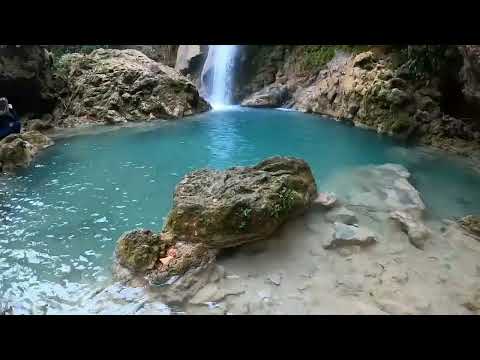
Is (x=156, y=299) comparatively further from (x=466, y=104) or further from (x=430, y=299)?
(x=466, y=104)

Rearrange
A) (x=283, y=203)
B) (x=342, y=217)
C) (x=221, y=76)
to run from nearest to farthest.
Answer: (x=283, y=203)
(x=342, y=217)
(x=221, y=76)

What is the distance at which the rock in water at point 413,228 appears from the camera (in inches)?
261

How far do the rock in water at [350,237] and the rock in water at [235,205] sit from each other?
0.83 m

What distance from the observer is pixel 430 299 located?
5121mm

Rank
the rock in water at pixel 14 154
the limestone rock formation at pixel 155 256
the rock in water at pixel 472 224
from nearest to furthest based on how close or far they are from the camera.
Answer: the limestone rock formation at pixel 155 256, the rock in water at pixel 472 224, the rock in water at pixel 14 154

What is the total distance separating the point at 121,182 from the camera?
427 inches

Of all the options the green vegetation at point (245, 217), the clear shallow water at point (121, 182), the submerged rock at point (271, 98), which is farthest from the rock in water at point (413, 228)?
the submerged rock at point (271, 98)

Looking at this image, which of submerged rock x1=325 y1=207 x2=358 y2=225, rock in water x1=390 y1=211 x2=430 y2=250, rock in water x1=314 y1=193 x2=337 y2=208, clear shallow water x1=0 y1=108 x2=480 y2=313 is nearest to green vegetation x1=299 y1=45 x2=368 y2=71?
clear shallow water x1=0 y1=108 x2=480 y2=313

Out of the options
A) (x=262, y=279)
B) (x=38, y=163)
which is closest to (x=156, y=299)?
(x=262, y=279)

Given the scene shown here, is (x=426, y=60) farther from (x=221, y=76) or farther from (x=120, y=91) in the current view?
(x=221, y=76)

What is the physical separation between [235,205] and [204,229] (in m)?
0.63

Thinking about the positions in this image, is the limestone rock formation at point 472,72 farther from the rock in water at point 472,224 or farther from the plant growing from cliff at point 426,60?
the rock in water at point 472,224

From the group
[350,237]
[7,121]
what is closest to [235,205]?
[350,237]
